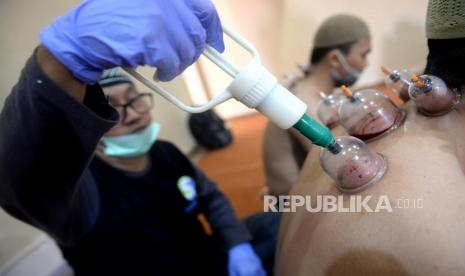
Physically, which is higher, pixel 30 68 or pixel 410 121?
pixel 30 68

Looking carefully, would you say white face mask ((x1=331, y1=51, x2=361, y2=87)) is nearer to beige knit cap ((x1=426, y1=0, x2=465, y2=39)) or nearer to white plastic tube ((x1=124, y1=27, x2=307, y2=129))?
beige knit cap ((x1=426, y1=0, x2=465, y2=39))

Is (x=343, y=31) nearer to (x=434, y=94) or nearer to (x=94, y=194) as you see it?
(x=434, y=94)

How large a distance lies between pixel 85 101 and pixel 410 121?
51cm

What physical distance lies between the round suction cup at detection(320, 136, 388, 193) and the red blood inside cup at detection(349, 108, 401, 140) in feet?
0.20

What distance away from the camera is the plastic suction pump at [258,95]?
38 cm

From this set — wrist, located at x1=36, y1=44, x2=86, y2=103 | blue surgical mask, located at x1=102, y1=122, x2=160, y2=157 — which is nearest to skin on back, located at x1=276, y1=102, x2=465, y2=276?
wrist, located at x1=36, y1=44, x2=86, y2=103

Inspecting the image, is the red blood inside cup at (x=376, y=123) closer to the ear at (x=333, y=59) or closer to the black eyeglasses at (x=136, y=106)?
the black eyeglasses at (x=136, y=106)

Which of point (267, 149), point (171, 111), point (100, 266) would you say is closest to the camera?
point (100, 266)

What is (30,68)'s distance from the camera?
44cm

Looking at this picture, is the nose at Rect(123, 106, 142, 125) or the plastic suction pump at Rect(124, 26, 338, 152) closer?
the plastic suction pump at Rect(124, 26, 338, 152)

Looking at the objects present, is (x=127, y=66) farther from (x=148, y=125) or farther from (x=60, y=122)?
(x=148, y=125)

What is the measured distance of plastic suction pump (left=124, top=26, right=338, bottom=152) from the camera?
38 centimetres

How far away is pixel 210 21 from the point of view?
450 mm

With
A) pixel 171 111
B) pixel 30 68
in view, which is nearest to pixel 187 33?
pixel 30 68
